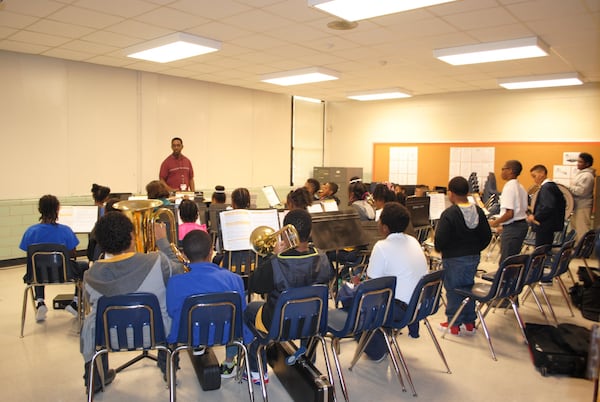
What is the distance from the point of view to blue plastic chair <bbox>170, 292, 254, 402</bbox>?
8.12ft

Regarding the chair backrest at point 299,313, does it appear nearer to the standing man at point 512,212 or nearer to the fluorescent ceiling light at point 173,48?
the standing man at point 512,212

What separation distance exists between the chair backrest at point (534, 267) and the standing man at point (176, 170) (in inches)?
198

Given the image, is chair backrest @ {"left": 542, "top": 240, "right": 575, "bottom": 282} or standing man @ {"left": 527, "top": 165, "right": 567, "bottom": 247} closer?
chair backrest @ {"left": 542, "top": 240, "right": 575, "bottom": 282}

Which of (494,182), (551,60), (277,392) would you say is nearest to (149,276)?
(277,392)

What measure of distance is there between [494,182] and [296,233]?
691 centimetres

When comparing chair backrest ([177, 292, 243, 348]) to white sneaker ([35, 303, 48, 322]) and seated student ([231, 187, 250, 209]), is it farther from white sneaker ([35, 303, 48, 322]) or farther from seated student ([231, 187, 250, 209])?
white sneaker ([35, 303, 48, 322])

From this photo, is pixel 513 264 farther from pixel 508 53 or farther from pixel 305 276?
pixel 508 53

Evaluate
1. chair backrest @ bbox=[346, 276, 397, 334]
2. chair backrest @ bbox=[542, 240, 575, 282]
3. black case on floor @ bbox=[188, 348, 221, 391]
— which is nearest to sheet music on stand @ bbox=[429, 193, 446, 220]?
chair backrest @ bbox=[542, 240, 575, 282]

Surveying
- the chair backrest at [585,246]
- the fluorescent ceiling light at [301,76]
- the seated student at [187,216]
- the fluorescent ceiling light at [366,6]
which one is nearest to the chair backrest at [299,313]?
the seated student at [187,216]

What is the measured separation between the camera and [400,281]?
3209 millimetres

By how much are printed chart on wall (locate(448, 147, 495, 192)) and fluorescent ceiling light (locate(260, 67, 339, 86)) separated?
348 centimetres

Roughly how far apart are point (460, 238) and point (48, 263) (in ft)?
11.6

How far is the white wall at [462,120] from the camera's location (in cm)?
816

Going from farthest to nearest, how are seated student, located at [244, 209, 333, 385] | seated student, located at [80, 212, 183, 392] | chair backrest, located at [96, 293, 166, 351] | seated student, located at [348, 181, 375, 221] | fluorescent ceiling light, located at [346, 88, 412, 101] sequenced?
fluorescent ceiling light, located at [346, 88, 412, 101] < seated student, located at [348, 181, 375, 221] < seated student, located at [244, 209, 333, 385] < seated student, located at [80, 212, 183, 392] < chair backrest, located at [96, 293, 166, 351]
